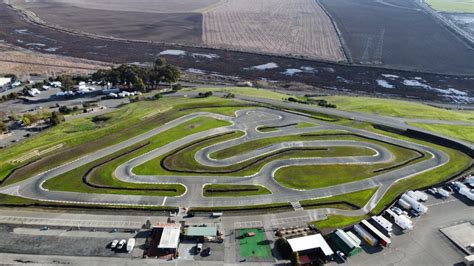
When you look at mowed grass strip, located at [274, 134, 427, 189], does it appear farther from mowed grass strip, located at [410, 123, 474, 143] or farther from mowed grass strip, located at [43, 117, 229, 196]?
mowed grass strip, located at [410, 123, 474, 143]

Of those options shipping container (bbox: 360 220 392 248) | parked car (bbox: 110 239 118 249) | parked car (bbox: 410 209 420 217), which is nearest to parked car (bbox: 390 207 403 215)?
parked car (bbox: 410 209 420 217)

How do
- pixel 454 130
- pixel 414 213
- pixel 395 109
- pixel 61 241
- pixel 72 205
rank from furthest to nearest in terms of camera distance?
pixel 395 109
pixel 454 130
pixel 414 213
pixel 72 205
pixel 61 241

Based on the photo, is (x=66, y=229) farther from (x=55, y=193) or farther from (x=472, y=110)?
(x=472, y=110)

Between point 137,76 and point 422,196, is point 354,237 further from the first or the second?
point 137,76

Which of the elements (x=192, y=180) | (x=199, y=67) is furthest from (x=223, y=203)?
(x=199, y=67)

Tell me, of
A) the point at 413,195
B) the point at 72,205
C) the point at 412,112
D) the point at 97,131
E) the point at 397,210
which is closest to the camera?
the point at 72,205

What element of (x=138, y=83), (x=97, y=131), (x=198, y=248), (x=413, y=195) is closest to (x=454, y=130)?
(x=413, y=195)

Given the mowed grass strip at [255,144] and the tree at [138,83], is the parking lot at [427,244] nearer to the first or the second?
the mowed grass strip at [255,144]
